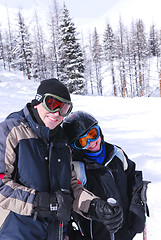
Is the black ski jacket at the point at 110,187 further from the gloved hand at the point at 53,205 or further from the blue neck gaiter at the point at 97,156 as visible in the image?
the gloved hand at the point at 53,205

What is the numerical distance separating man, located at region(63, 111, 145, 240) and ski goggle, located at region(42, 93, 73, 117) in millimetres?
442

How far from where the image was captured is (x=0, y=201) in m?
1.58

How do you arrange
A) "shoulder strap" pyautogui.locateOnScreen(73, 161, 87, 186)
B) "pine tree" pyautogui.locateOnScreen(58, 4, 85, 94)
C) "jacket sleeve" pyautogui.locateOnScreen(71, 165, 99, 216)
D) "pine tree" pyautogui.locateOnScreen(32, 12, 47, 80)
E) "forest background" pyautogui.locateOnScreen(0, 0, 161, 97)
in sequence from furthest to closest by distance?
1. "pine tree" pyautogui.locateOnScreen(32, 12, 47, 80)
2. "forest background" pyautogui.locateOnScreen(0, 0, 161, 97)
3. "pine tree" pyautogui.locateOnScreen(58, 4, 85, 94)
4. "shoulder strap" pyautogui.locateOnScreen(73, 161, 87, 186)
5. "jacket sleeve" pyautogui.locateOnScreen(71, 165, 99, 216)

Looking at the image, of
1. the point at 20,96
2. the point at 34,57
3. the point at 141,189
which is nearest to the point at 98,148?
the point at 141,189

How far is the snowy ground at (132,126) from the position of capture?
382 centimetres

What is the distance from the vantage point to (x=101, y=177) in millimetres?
2205

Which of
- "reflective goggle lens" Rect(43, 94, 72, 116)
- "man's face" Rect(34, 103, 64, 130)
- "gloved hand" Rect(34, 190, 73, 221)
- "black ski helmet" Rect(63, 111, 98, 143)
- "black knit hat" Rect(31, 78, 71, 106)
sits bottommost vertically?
"gloved hand" Rect(34, 190, 73, 221)

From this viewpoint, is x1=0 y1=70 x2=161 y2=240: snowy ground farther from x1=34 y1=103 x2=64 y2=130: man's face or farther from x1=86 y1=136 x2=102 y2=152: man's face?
x1=34 y1=103 x2=64 y2=130: man's face

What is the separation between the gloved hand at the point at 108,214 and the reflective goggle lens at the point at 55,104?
3.13 feet

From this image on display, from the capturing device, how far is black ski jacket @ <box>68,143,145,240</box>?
2.20 metres

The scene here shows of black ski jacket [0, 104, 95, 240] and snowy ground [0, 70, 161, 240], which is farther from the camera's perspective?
snowy ground [0, 70, 161, 240]

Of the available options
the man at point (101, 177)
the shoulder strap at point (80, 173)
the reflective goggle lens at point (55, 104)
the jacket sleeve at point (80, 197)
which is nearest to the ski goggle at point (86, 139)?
the man at point (101, 177)

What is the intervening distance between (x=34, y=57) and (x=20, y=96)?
74.7ft

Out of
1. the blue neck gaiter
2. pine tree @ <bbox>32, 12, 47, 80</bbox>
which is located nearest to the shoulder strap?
the blue neck gaiter
